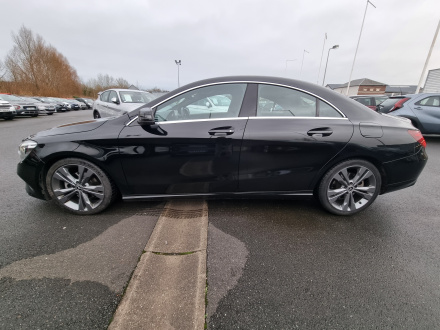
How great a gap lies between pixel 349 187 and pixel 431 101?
21.5ft

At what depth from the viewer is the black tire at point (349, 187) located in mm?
2375

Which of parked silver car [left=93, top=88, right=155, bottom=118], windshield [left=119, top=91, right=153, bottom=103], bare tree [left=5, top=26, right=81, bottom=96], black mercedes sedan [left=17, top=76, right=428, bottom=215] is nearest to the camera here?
black mercedes sedan [left=17, top=76, right=428, bottom=215]

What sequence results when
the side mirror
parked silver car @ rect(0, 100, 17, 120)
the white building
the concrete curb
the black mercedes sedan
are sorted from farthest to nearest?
the white building, parked silver car @ rect(0, 100, 17, 120), the black mercedes sedan, the side mirror, the concrete curb

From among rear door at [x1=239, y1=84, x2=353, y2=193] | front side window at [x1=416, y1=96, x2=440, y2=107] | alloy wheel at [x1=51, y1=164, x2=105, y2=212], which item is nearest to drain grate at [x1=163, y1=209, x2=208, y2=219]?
rear door at [x1=239, y1=84, x2=353, y2=193]

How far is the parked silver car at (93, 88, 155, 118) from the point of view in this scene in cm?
686

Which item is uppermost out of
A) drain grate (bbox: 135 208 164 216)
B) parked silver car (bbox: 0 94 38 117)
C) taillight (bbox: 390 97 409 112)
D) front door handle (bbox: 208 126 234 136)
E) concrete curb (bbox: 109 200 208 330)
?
taillight (bbox: 390 97 409 112)

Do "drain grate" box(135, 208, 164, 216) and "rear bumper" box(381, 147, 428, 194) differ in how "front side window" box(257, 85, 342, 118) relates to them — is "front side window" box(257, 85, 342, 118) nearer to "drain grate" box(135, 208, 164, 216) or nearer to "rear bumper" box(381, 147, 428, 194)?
"rear bumper" box(381, 147, 428, 194)

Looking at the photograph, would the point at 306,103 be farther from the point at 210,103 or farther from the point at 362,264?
the point at 362,264

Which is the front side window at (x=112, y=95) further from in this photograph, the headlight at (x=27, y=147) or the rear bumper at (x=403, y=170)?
the rear bumper at (x=403, y=170)

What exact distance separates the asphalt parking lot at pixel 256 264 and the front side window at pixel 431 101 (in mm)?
5335

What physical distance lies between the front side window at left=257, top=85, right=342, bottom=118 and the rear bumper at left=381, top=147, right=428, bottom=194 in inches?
34.6

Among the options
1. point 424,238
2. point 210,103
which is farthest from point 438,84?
point 210,103

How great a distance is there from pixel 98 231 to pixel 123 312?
1088mm

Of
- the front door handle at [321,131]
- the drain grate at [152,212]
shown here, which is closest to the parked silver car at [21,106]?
the drain grate at [152,212]
